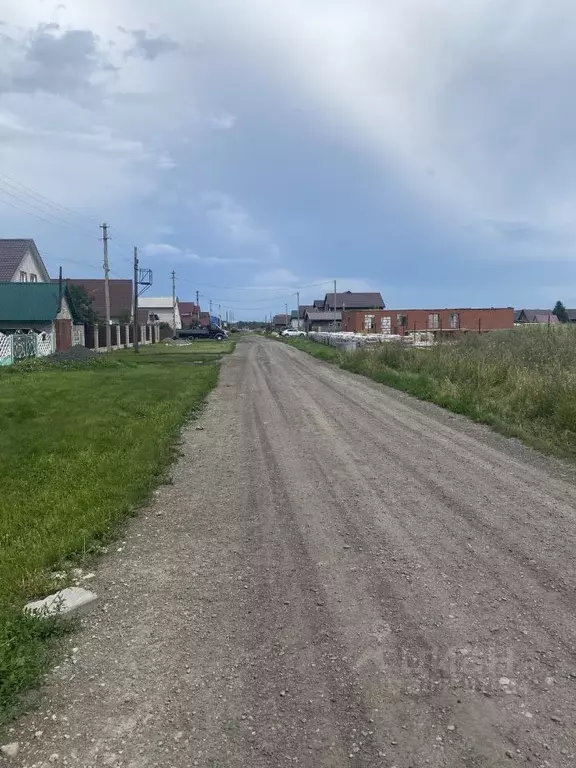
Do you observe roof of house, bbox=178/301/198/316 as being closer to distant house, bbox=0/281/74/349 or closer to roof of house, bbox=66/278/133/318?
roof of house, bbox=66/278/133/318

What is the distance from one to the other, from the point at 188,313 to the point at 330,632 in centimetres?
12873

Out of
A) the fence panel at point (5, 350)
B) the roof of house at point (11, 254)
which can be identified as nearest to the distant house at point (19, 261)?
the roof of house at point (11, 254)

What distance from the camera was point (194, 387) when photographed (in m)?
18.1

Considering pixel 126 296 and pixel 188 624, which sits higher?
pixel 126 296

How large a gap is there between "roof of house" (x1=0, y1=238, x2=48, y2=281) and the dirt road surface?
41403mm

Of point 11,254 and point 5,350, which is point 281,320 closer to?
point 11,254

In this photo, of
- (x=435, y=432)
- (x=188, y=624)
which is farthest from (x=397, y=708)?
(x=435, y=432)

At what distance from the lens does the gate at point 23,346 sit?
29734 mm

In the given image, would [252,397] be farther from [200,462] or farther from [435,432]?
[200,462]

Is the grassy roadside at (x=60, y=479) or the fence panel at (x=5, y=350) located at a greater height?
the fence panel at (x=5, y=350)

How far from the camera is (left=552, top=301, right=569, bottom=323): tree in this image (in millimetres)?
122688

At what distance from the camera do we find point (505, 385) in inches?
551

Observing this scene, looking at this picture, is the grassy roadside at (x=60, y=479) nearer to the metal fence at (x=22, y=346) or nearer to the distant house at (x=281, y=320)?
the metal fence at (x=22, y=346)

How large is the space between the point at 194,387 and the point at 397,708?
15.6m
